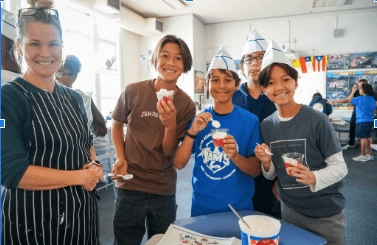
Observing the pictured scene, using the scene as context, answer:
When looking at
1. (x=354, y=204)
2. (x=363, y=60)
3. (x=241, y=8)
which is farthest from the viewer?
(x=363, y=60)

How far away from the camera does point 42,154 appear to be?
1.11 meters

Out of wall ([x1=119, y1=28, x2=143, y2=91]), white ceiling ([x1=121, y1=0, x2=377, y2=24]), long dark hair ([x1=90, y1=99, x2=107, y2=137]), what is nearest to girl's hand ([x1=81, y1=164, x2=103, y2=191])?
long dark hair ([x1=90, y1=99, x2=107, y2=137])

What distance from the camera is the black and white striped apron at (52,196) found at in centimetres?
Answer: 109

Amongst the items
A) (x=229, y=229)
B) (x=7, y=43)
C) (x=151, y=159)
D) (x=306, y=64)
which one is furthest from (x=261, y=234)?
(x=306, y=64)

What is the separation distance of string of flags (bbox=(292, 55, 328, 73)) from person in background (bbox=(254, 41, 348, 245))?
6.87 metres

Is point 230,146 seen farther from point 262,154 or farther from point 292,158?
point 292,158

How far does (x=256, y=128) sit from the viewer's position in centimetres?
162

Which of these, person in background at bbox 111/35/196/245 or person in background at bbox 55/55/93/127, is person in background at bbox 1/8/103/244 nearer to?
person in background at bbox 111/35/196/245

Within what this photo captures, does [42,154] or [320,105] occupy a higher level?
[320,105]

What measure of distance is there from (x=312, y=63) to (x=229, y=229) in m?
7.75

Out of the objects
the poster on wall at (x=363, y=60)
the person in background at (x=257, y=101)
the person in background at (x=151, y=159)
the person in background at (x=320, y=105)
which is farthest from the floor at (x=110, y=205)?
the poster on wall at (x=363, y=60)

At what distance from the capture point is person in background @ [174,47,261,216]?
4.95 ft

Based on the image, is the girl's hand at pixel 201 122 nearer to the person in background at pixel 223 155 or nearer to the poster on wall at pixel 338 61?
the person in background at pixel 223 155

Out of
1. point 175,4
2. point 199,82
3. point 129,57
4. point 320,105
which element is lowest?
point 320,105
